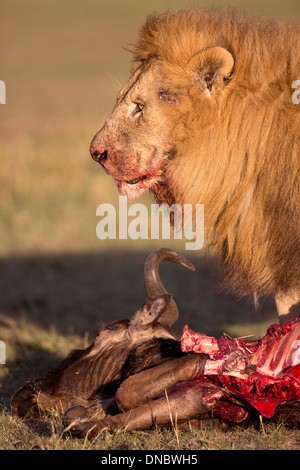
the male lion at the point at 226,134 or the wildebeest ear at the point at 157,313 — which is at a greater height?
the male lion at the point at 226,134

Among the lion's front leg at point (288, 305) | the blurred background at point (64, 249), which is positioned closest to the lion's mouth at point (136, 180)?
the blurred background at point (64, 249)

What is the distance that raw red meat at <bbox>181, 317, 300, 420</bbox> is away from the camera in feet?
12.8

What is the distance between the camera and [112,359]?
444cm

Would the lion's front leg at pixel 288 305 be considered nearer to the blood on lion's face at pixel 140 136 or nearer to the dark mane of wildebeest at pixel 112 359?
the dark mane of wildebeest at pixel 112 359

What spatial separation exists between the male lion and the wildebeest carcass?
43cm

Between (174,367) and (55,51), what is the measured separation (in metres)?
28.3

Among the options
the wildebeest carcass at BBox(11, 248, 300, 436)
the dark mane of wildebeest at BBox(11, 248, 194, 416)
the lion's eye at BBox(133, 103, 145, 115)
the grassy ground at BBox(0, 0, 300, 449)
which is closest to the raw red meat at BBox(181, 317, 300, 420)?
the wildebeest carcass at BBox(11, 248, 300, 436)

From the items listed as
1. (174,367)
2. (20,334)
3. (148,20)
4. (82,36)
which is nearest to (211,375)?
(174,367)

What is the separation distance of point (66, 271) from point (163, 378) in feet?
20.9

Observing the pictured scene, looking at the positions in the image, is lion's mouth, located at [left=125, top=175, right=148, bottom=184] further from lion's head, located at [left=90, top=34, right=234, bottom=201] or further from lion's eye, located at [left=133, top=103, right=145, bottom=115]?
lion's eye, located at [left=133, top=103, right=145, bottom=115]

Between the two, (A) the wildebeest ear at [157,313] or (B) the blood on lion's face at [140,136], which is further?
(A) the wildebeest ear at [157,313]

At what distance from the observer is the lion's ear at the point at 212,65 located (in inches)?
161

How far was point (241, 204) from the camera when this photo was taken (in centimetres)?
425
